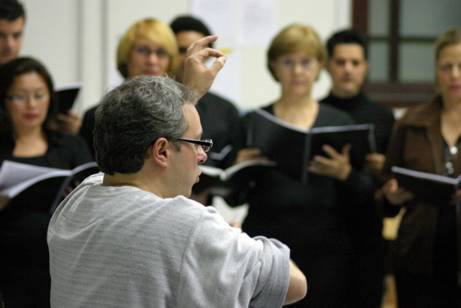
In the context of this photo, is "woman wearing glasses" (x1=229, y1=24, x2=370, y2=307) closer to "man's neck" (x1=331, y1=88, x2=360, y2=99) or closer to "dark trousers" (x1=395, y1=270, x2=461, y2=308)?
"dark trousers" (x1=395, y1=270, x2=461, y2=308)

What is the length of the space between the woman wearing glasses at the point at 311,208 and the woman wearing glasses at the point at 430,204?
211 millimetres

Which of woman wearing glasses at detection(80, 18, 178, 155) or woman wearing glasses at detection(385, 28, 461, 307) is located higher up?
woman wearing glasses at detection(80, 18, 178, 155)

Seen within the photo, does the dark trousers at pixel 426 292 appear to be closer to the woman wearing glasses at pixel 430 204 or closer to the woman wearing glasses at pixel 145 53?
the woman wearing glasses at pixel 430 204

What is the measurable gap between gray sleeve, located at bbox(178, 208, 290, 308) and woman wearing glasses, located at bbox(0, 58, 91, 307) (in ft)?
5.07

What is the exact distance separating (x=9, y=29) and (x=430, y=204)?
1827 mm

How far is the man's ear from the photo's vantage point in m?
1.82

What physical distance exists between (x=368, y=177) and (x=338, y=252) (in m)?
0.34

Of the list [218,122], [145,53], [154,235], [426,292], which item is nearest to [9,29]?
[145,53]

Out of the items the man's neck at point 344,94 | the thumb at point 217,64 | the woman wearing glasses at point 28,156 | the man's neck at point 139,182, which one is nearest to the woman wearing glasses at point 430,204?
the man's neck at point 344,94

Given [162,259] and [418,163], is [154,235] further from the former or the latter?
[418,163]

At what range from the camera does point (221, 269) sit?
1.75 meters

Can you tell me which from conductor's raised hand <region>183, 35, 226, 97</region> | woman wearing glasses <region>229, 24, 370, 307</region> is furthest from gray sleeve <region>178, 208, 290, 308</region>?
woman wearing glasses <region>229, 24, 370, 307</region>

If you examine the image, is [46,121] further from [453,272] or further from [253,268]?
[253,268]

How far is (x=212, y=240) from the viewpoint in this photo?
1751 millimetres
